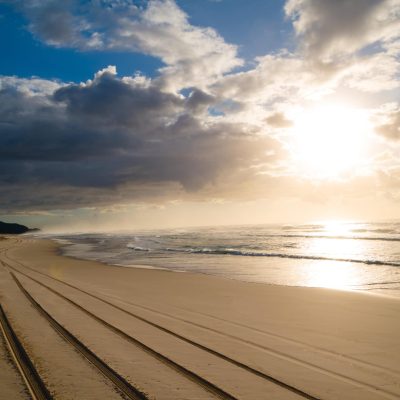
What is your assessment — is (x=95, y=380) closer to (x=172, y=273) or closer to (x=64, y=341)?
(x=64, y=341)

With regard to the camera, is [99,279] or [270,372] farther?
[99,279]

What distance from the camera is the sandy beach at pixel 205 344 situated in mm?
5508

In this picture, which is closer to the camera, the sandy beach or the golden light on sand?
the sandy beach

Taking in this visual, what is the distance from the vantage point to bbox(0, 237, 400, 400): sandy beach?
18.1ft

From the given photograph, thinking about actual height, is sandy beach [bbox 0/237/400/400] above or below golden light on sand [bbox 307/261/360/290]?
above

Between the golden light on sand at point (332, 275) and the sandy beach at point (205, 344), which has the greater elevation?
the sandy beach at point (205, 344)

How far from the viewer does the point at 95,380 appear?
5.55 metres

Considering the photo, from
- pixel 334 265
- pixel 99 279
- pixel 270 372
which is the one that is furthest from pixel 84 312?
pixel 334 265

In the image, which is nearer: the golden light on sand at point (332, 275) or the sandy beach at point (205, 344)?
the sandy beach at point (205, 344)

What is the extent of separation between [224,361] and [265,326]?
327 cm

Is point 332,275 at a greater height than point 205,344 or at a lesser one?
lesser

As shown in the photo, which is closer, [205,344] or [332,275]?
[205,344]

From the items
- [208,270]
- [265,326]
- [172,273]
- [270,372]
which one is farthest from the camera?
[208,270]

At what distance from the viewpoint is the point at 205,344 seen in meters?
7.76
